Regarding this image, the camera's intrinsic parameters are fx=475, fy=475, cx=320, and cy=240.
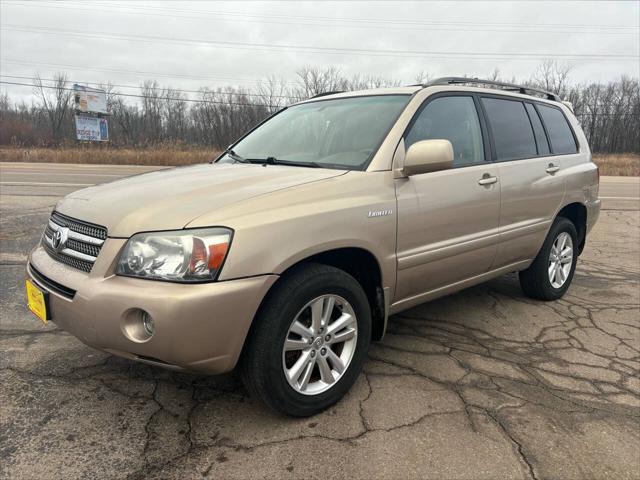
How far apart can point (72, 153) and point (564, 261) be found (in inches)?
1122

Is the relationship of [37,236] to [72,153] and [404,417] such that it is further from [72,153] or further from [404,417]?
[72,153]

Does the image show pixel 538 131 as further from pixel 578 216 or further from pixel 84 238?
pixel 84 238

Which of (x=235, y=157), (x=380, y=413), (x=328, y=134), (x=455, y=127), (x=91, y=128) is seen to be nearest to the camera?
(x=380, y=413)

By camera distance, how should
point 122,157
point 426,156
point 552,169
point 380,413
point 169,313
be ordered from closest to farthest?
point 169,313 → point 380,413 → point 426,156 → point 552,169 → point 122,157

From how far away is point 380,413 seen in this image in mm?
2586

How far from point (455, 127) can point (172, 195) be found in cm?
209

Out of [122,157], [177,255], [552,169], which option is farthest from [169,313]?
[122,157]

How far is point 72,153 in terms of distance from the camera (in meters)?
27.2

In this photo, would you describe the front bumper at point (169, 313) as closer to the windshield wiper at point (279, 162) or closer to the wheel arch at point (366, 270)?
the wheel arch at point (366, 270)

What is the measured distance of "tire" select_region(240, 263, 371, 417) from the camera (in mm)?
2279

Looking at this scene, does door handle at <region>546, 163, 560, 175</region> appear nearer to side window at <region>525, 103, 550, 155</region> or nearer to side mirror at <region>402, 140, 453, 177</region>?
side window at <region>525, 103, 550, 155</region>

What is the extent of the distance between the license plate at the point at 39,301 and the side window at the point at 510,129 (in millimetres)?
3197

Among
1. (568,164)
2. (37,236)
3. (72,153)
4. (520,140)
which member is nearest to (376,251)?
(520,140)

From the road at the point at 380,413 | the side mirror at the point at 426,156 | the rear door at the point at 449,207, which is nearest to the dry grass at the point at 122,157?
the road at the point at 380,413
